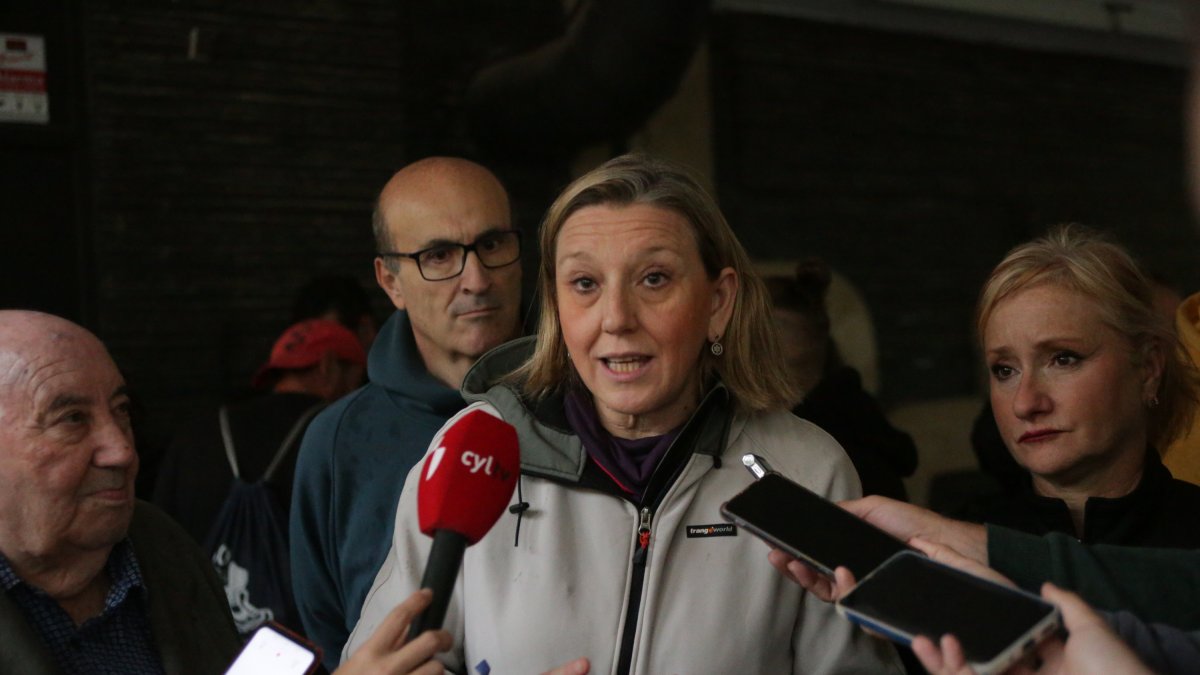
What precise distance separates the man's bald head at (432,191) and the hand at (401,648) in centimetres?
141

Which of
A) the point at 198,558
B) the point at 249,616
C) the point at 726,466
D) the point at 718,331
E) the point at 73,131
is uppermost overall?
the point at 73,131

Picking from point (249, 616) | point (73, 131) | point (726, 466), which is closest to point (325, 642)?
point (249, 616)

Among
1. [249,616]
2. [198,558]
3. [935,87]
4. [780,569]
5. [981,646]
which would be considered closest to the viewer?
[981,646]

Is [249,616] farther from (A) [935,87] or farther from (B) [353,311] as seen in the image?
(A) [935,87]

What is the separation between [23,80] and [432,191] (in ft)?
8.89

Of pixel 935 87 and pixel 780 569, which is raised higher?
pixel 935 87

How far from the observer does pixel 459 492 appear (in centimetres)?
159

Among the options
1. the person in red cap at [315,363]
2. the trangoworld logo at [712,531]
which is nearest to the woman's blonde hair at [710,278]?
the trangoworld logo at [712,531]

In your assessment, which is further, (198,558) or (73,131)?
(73,131)

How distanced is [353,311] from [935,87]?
422 cm

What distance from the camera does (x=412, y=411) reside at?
107 inches

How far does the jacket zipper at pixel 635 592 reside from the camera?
1939mm

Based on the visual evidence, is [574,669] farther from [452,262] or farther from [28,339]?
[452,262]

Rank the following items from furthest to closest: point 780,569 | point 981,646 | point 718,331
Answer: point 718,331 < point 780,569 < point 981,646
